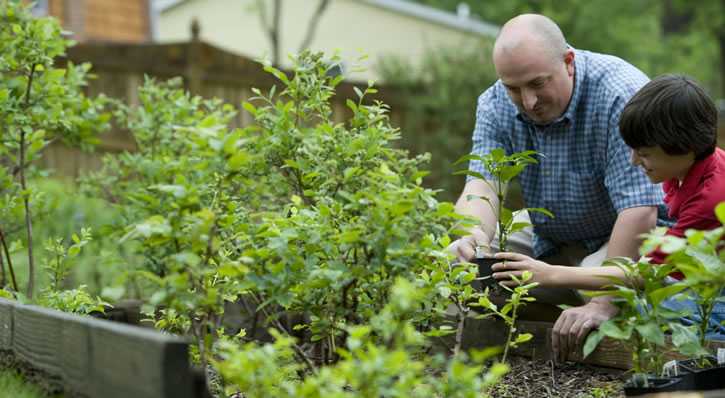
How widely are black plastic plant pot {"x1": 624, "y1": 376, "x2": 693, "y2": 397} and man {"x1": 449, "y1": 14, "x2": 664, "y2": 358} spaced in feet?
2.61

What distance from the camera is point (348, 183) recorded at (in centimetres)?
285

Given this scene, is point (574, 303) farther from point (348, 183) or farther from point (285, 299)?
point (285, 299)

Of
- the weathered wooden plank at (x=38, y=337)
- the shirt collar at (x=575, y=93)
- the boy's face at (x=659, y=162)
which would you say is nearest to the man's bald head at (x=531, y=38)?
the shirt collar at (x=575, y=93)

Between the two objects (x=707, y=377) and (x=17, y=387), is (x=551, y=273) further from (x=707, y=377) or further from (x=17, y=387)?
(x=17, y=387)

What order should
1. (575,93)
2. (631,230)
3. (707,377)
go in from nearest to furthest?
(707,377) → (631,230) → (575,93)

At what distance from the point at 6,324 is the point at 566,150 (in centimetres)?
237

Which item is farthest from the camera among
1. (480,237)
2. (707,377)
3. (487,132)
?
(487,132)

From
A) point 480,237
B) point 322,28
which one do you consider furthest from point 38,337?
point 322,28

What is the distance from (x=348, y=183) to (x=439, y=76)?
9.21 meters

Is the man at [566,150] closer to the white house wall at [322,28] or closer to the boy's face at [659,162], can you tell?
the boy's face at [659,162]

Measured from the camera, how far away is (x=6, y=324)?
292 centimetres

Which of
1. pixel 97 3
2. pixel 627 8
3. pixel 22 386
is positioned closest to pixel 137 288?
pixel 22 386

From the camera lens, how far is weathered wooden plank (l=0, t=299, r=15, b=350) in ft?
9.42

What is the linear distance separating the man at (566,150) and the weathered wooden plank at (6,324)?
1.58 metres
